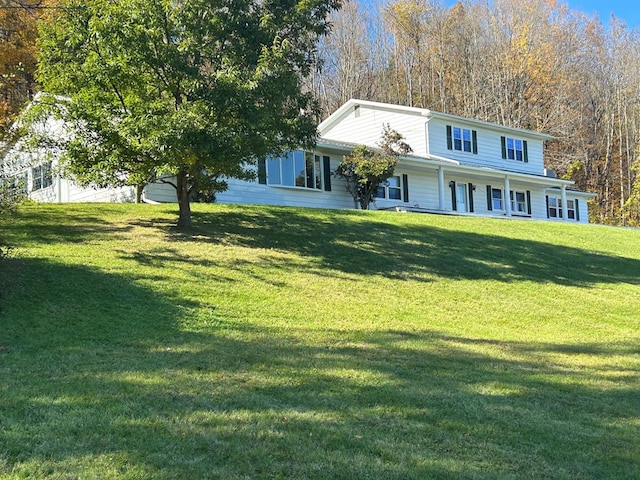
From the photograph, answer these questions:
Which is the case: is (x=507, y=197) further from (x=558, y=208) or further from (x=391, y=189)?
(x=391, y=189)

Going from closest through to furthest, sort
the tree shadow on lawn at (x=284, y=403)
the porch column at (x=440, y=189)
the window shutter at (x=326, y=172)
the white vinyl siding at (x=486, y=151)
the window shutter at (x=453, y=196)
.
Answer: the tree shadow on lawn at (x=284, y=403), the window shutter at (x=326, y=172), the porch column at (x=440, y=189), the window shutter at (x=453, y=196), the white vinyl siding at (x=486, y=151)

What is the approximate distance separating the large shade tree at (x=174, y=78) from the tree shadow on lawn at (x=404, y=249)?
89.4 inches

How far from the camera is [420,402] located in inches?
215

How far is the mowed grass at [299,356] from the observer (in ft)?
13.5

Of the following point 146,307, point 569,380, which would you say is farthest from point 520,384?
point 146,307

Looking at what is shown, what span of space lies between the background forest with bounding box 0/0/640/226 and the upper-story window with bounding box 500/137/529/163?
1166 centimetres

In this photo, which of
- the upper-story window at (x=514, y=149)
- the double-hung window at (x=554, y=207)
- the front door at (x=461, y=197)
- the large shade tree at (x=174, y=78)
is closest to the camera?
the large shade tree at (x=174, y=78)

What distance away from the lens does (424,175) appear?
90.0 ft

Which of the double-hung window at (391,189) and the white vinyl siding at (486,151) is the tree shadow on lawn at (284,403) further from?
the white vinyl siding at (486,151)

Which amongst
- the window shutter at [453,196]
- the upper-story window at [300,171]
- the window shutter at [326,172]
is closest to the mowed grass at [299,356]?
the upper-story window at [300,171]

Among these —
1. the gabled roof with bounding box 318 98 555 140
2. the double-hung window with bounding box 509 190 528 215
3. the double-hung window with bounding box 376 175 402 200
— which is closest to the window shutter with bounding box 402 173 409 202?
the double-hung window with bounding box 376 175 402 200

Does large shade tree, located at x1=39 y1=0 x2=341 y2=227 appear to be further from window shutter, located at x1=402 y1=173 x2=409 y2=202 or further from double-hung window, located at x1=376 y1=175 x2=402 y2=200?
window shutter, located at x1=402 y1=173 x2=409 y2=202

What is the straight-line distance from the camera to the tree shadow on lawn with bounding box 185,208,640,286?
45.0 feet

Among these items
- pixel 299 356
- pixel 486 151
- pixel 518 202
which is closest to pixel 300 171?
pixel 486 151
